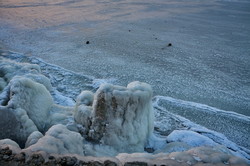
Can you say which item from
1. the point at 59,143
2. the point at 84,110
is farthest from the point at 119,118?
the point at 59,143

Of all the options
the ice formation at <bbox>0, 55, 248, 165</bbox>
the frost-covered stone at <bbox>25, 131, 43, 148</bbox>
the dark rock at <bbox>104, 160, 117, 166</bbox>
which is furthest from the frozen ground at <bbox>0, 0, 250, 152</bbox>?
the frost-covered stone at <bbox>25, 131, 43, 148</bbox>

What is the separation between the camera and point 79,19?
308 inches

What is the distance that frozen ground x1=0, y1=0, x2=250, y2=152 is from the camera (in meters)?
3.91

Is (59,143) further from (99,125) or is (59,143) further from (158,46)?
(158,46)

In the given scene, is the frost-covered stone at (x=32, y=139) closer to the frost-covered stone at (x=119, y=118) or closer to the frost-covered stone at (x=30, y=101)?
the frost-covered stone at (x=30, y=101)

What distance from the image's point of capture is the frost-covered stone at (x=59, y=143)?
6.69ft

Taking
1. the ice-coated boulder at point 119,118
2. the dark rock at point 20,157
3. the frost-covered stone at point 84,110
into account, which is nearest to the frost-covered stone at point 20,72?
the frost-covered stone at point 84,110

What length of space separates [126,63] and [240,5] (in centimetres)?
739

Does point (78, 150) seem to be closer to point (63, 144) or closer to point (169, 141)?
point (63, 144)

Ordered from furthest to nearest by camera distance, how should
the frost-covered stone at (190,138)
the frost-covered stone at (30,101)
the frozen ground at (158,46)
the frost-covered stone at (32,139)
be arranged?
the frozen ground at (158,46)
the frost-covered stone at (190,138)
the frost-covered stone at (30,101)
the frost-covered stone at (32,139)

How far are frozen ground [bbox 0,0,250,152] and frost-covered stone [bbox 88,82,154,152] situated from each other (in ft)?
3.46

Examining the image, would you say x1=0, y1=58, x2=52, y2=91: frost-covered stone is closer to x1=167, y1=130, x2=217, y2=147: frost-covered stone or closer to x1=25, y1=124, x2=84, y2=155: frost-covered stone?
x1=25, y1=124, x2=84, y2=155: frost-covered stone

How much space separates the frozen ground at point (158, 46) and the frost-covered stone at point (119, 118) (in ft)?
3.46

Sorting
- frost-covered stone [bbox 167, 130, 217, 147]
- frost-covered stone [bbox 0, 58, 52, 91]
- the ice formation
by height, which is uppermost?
frost-covered stone [bbox 0, 58, 52, 91]
